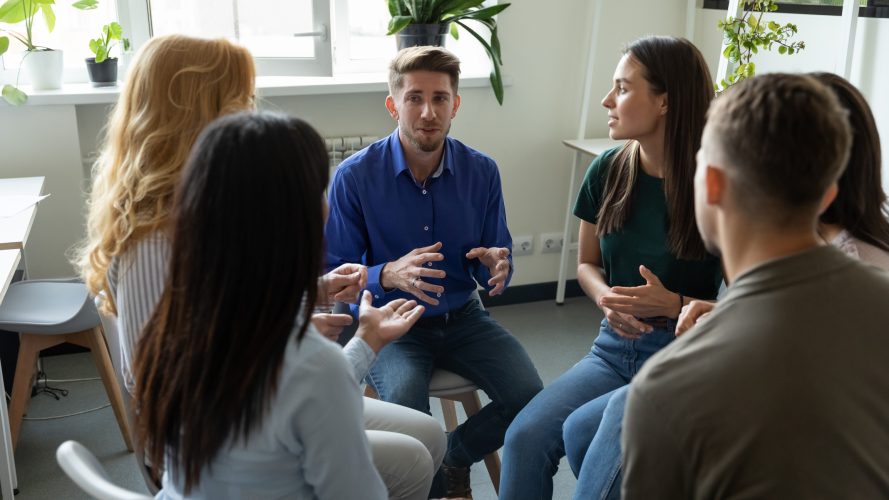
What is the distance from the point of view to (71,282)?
2.91 m

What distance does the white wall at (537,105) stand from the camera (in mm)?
3689

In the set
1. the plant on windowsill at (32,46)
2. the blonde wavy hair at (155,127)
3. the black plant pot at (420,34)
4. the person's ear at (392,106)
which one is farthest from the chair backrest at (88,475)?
the black plant pot at (420,34)

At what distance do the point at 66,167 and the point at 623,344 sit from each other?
2.22m

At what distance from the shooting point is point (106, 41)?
327 centimetres

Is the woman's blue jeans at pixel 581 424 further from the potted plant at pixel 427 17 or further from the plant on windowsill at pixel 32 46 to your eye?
the plant on windowsill at pixel 32 46

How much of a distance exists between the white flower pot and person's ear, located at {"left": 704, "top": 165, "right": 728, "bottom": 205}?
9.20 ft

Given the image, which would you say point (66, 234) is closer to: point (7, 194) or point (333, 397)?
point (7, 194)

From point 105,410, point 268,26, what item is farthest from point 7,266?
point 268,26

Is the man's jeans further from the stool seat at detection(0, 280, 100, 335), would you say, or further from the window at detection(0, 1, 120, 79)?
the window at detection(0, 1, 120, 79)

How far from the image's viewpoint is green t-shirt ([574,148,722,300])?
83.1 inches

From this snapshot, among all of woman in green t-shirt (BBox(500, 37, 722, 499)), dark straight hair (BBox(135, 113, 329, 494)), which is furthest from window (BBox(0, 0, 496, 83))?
dark straight hair (BBox(135, 113, 329, 494))

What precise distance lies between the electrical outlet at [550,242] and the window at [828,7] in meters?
1.22

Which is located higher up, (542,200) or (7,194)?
(7,194)

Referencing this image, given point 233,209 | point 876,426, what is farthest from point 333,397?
point 876,426
